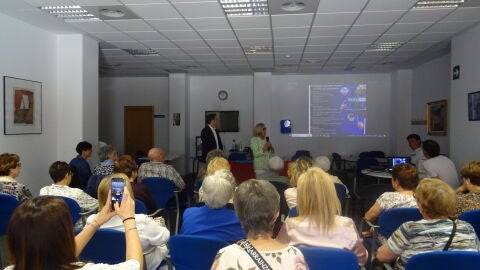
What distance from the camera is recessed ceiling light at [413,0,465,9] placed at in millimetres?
4344

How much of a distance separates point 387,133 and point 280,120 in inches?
112

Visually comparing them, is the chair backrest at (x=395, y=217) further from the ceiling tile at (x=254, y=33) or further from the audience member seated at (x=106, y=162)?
the ceiling tile at (x=254, y=33)

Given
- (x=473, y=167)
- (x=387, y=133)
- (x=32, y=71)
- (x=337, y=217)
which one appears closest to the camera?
(x=337, y=217)

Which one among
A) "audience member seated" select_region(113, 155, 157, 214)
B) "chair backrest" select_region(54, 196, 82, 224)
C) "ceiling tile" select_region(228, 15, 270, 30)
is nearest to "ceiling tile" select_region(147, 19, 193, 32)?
"ceiling tile" select_region(228, 15, 270, 30)

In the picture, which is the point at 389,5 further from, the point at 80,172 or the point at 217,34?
the point at 80,172

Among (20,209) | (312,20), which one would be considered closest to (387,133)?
(312,20)

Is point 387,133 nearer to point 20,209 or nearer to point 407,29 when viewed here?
point 407,29

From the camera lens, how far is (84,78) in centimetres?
601

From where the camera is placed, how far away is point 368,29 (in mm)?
5434

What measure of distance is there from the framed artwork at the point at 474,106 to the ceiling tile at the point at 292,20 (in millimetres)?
2540

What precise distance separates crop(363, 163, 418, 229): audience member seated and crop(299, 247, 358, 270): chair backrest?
149 centimetres

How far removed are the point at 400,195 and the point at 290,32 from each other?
325 centimetres

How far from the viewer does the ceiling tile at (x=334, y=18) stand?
4723 millimetres

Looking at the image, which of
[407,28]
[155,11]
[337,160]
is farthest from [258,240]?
[337,160]
